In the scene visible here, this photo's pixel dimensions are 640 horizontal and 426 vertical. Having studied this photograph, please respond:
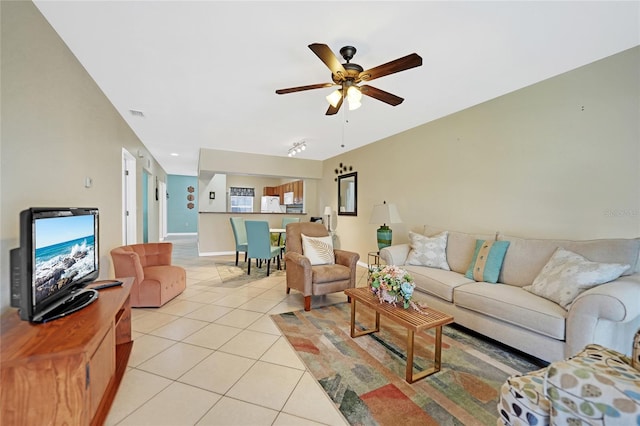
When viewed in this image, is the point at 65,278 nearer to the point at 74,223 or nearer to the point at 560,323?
the point at 74,223

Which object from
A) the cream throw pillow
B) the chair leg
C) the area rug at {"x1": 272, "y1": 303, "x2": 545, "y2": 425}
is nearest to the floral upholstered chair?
the area rug at {"x1": 272, "y1": 303, "x2": 545, "y2": 425}

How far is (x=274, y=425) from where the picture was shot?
1.37 meters

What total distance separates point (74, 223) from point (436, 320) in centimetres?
242

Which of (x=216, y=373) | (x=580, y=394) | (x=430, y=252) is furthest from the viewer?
(x=430, y=252)

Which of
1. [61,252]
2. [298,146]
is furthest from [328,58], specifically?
[298,146]

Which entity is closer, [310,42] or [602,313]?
[602,313]

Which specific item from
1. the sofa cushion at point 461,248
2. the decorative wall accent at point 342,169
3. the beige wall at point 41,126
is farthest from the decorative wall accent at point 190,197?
the sofa cushion at point 461,248

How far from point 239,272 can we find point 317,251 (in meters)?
2.03

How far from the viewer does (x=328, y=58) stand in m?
1.78

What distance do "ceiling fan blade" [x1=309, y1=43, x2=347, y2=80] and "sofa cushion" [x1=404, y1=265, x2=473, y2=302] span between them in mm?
2140

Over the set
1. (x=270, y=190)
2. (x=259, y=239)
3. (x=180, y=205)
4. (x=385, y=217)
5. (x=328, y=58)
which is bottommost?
(x=259, y=239)

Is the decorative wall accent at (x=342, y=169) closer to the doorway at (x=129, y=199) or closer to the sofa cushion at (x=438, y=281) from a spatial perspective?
the sofa cushion at (x=438, y=281)

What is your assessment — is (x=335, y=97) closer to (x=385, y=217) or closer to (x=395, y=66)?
(x=395, y=66)

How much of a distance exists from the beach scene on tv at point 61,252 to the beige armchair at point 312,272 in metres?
1.83
